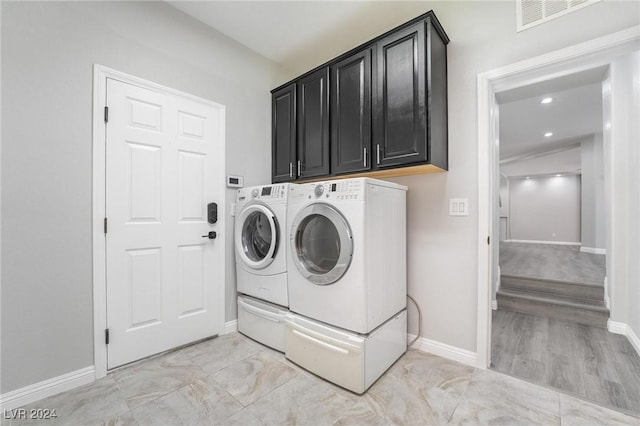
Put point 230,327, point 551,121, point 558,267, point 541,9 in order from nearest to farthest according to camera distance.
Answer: point 541,9
point 230,327
point 558,267
point 551,121

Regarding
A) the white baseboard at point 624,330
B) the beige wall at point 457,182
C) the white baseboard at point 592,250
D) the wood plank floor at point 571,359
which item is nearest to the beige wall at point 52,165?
the beige wall at point 457,182

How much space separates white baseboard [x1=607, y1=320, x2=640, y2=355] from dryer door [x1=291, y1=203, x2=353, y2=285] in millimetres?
2468

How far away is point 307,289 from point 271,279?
1.34 feet

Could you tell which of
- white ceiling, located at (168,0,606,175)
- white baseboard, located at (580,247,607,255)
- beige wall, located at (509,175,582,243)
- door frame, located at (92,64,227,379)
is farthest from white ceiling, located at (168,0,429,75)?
beige wall, located at (509,175,582,243)

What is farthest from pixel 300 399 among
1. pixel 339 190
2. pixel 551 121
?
pixel 551 121

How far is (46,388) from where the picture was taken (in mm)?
1524

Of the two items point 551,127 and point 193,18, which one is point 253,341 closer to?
point 193,18

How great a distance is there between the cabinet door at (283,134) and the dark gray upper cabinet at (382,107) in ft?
0.46

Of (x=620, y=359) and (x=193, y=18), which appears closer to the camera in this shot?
(x=620, y=359)

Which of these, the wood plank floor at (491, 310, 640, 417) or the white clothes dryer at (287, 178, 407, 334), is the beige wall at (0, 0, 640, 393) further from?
the wood plank floor at (491, 310, 640, 417)

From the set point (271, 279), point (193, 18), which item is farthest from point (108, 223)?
point (193, 18)

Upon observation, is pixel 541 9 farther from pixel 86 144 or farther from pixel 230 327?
pixel 230 327

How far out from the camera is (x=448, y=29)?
1946 mm

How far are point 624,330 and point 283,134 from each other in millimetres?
3566
